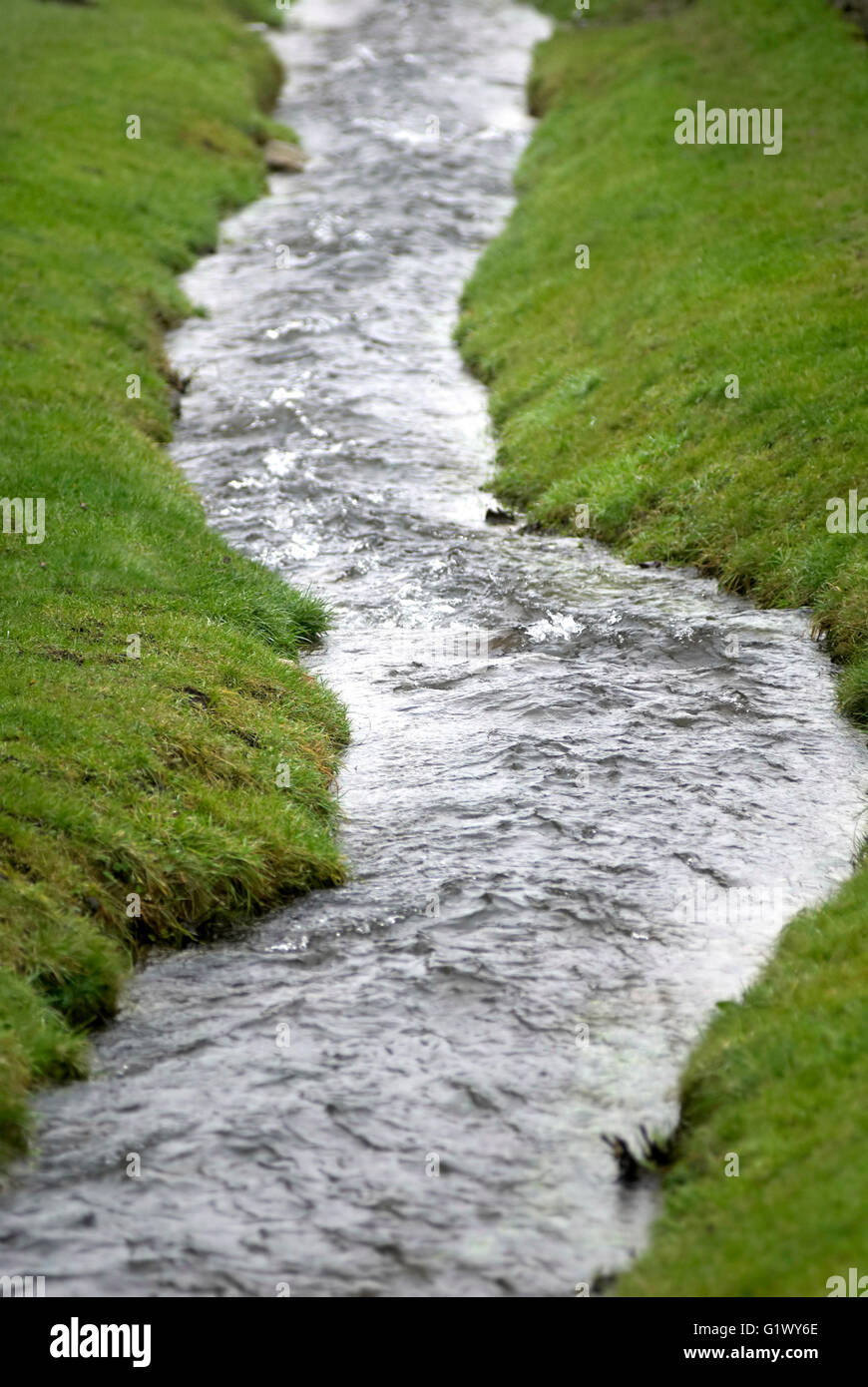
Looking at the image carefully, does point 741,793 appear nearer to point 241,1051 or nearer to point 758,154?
point 241,1051

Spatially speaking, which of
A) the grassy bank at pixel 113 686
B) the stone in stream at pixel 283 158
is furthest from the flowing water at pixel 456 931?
the stone in stream at pixel 283 158

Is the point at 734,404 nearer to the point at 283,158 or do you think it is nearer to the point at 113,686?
the point at 113,686

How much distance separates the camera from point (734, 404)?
72.8ft

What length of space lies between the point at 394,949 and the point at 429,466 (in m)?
14.5

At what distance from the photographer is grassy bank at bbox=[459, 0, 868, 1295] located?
8961 mm

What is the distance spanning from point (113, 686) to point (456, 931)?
4832 mm

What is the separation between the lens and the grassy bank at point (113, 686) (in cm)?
1163

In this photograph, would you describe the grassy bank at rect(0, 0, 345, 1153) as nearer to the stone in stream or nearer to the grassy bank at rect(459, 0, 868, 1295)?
the grassy bank at rect(459, 0, 868, 1295)

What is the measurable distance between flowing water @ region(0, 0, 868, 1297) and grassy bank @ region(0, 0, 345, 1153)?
0.50m

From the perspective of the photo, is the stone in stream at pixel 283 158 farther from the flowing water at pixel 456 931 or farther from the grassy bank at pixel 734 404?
the flowing water at pixel 456 931

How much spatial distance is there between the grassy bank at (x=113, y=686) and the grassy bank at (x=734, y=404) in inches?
189

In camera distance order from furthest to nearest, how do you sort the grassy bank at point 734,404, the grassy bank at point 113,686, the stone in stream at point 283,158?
the stone in stream at point 283,158 < the grassy bank at point 113,686 < the grassy bank at point 734,404

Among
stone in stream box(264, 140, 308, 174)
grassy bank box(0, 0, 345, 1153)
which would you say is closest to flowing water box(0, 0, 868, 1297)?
grassy bank box(0, 0, 345, 1153)
